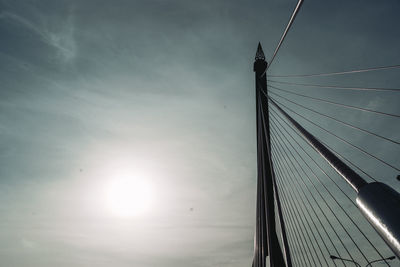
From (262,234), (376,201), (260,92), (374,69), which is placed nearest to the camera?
(376,201)

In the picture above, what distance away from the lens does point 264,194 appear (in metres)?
5.31

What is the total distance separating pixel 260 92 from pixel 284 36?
427cm

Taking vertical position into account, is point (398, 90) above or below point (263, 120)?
below

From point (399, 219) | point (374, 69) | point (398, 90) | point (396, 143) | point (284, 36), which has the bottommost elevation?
point (399, 219)

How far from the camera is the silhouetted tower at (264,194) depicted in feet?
14.0

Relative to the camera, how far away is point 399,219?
42.8 inches

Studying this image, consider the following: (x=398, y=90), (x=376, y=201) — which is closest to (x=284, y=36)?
(x=398, y=90)

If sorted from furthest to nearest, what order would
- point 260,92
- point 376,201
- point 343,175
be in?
point 260,92, point 343,175, point 376,201

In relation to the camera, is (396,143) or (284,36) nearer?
(396,143)

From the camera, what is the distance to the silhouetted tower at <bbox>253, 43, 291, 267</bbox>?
14.0 ft

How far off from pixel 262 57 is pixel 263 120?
12.2 feet

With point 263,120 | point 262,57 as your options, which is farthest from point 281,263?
point 262,57

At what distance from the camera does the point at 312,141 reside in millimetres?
2469

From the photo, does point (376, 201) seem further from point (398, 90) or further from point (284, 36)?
point (284, 36)
